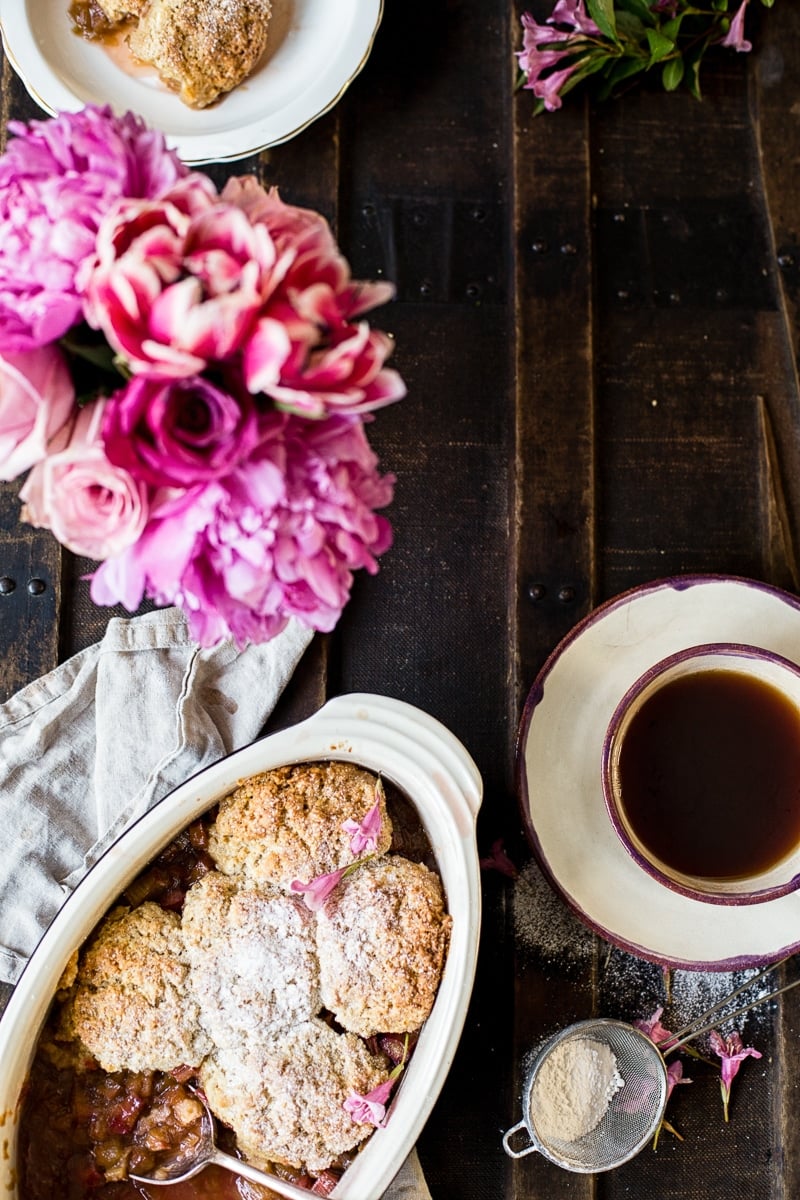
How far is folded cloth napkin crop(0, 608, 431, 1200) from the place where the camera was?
49.1 inches

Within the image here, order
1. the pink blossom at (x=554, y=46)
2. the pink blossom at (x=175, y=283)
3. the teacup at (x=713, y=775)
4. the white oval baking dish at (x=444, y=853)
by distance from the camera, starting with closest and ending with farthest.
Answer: the pink blossom at (x=175, y=283) → the white oval baking dish at (x=444, y=853) → the teacup at (x=713, y=775) → the pink blossom at (x=554, y=46)

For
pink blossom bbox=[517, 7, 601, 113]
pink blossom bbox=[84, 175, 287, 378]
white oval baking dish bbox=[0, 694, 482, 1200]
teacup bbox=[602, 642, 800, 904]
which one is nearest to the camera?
pink blossom bbox=[84, 175, 287, 378]

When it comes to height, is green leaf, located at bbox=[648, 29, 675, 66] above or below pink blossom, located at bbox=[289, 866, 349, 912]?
above

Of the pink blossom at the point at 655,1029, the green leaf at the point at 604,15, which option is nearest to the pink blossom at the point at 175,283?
the green leaf at the point at 604,15

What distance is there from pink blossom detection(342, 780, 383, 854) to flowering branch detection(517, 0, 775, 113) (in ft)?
2.99

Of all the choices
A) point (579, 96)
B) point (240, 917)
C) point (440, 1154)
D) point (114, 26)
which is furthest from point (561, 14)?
point (440, 1154)

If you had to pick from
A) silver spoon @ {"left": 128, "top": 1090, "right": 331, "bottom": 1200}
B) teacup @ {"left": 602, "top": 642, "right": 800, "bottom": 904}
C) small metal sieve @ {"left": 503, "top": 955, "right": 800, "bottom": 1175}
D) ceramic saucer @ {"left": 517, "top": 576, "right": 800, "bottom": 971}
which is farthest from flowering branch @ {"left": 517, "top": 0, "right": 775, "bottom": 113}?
silver spoon @ {"left": 128, "top": 1090, "right": 331, "bottom": 1200}

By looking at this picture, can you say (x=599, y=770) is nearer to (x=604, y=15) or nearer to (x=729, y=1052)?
(x=729, y=1052)

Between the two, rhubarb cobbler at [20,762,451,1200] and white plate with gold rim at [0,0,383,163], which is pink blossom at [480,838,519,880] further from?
white plate with gold rim at [0,0,383,163]

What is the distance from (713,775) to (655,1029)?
0.35 metres

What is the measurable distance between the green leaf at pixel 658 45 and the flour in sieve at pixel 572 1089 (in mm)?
1189

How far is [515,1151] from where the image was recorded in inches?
51.0

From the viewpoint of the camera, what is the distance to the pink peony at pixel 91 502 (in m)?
0.64

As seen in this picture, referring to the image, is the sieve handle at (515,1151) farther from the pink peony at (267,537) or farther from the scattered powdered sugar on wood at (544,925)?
the pink peony at (267,537)
